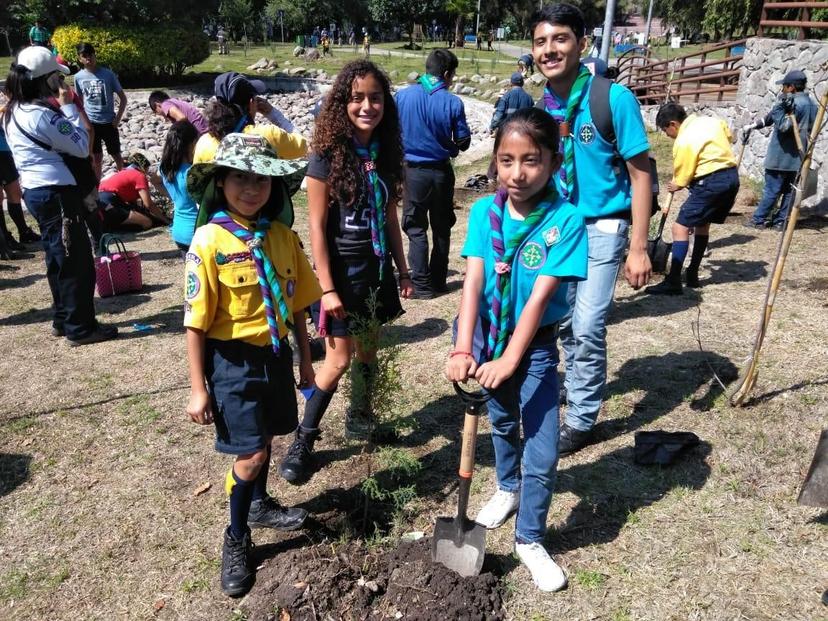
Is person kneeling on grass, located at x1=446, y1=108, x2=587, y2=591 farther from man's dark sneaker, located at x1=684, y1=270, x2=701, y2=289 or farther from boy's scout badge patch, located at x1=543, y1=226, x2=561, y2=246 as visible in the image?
man's dark sneaker, located at x1=684, y1=270, x2=701, y2=289

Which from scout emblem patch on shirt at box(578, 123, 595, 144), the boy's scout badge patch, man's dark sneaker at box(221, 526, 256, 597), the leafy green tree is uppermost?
the leafy green tree

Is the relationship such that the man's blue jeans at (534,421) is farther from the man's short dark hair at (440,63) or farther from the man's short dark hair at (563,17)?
the man's short dark hair at (440,63)

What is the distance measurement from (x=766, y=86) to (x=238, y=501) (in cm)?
1102

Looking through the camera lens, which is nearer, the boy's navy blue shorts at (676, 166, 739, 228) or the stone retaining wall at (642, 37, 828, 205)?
the boy's navy blue shorts at (676, 166, 739, 228)

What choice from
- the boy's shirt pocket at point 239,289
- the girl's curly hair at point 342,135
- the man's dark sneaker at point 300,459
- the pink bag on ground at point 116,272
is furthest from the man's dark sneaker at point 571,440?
the pink bag on ground at point 116,272

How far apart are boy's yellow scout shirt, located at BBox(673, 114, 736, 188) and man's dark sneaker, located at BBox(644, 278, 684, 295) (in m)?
1.02

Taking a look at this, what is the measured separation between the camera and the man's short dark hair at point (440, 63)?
6168 mm

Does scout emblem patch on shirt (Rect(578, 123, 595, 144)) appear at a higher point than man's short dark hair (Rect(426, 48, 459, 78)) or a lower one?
lower

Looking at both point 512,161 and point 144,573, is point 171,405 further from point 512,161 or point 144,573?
point 512,161

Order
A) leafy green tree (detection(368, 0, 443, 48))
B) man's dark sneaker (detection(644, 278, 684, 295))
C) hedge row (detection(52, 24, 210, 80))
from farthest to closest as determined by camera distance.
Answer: leafy green tree (detection(368, 0, 443, 48))
hedge row (detection(52, 24, 210, 80))
man's dark sneaker (detection(644, 278, 684, 295))

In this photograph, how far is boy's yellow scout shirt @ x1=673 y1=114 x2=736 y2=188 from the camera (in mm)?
6258

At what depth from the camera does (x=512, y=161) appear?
2.44 m

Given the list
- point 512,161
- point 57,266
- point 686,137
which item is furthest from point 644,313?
point 57,266

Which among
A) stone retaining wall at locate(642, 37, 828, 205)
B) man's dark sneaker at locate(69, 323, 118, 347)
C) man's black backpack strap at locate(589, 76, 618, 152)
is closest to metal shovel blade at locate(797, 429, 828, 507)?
man's black backpack strap at locate(589, 76, 618, 152)
